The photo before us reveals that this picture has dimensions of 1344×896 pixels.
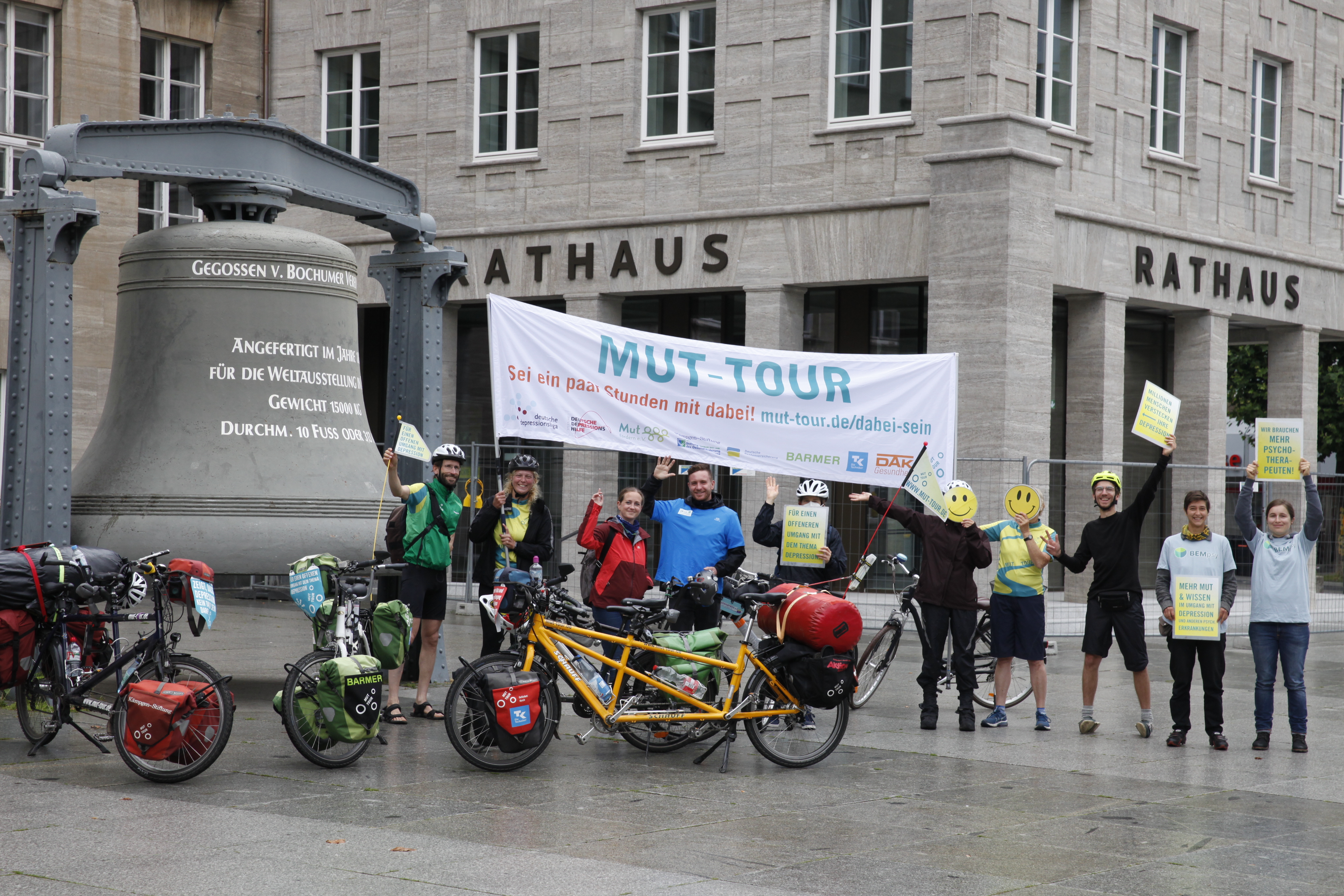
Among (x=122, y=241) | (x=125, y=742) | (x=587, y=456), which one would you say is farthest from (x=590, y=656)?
(x=122, y=241)

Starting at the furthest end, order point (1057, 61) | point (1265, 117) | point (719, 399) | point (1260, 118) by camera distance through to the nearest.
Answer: point (1265, 117)
point (1260, 118)
point (1057, 61)
point (719, 399)

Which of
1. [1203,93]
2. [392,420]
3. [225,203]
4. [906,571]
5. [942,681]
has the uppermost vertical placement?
[1203,93]

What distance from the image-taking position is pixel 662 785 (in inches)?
326

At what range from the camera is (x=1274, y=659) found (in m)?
10.2

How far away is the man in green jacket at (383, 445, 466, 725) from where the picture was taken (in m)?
10.2

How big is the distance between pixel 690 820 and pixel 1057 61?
14.1m

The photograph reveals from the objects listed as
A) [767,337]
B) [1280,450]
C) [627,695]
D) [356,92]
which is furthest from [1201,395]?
[627,695]

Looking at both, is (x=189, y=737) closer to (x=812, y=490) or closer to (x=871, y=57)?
(x=812, y=490)

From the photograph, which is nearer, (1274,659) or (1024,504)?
(1274,659)

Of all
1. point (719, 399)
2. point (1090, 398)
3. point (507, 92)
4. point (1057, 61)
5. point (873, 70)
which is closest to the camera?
point (719, 399)

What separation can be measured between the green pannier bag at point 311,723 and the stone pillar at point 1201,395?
14863 mm

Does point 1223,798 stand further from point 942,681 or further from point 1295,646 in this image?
point 942,681

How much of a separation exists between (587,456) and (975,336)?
5.10 m

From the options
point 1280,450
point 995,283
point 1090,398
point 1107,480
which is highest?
point 995,283
